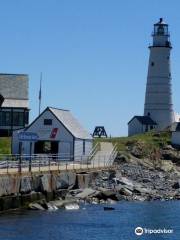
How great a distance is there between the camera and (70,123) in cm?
6981

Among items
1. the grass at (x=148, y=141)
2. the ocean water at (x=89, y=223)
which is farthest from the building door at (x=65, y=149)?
the grass at (x=148, y=141)

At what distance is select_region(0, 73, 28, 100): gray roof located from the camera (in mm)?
82062

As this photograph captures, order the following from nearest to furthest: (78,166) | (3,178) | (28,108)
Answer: (3,178) → (78,166) → (28,108)

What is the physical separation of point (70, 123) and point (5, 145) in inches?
338

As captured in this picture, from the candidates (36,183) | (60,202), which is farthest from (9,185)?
(60,202)

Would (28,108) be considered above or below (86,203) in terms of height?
above

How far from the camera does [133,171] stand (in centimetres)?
7219

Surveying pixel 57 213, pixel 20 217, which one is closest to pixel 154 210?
pixel 57 213

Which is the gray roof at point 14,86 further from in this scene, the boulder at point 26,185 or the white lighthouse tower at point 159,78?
the boulder at point 26,185

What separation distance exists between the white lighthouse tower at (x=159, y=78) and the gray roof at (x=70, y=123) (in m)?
30.8

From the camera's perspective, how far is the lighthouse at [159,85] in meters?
102

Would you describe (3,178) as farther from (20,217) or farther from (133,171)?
(133,171)

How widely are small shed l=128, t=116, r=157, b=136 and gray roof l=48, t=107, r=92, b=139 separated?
30.9 metres

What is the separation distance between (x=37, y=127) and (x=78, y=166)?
29.1ft
